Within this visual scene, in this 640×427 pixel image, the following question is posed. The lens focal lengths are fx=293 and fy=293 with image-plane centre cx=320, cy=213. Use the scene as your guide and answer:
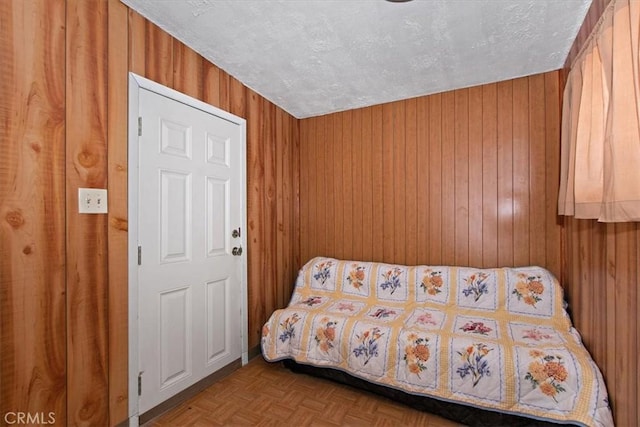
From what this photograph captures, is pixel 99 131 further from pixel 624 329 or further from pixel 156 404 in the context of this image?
pixel 624 329

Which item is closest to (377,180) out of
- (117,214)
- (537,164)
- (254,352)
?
(537,164)

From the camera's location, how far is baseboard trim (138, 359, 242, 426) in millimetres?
1744

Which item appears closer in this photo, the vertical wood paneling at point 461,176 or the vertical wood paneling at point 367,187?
the vertical wood paneling at point 461,176

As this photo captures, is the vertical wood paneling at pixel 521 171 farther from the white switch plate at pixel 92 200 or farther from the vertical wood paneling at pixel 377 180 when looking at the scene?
the white switch plate at pixel 92 200

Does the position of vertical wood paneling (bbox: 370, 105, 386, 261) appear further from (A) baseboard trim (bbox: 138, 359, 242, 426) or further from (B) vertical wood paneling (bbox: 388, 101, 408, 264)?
(A) baseboard trim (bbox: 138, 359, 242, 426)

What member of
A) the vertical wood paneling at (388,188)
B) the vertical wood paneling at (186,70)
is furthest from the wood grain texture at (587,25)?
the vertical wood paneling at (186,70)

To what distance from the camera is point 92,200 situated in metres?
1.50

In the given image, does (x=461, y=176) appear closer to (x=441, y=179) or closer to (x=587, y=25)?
(x=441, y=179)

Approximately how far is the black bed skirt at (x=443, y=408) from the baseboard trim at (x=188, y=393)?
0.71 metres

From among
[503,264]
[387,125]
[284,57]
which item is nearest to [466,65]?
[387,125]

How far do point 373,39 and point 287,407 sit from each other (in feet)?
7.94

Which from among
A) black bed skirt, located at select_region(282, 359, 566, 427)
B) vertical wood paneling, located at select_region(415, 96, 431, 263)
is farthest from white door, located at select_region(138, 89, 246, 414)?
vertical wood paneling, located at select_region(415, 96, 431, 263)

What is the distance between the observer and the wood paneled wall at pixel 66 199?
4.12ft

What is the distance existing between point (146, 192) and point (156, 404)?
129cm
